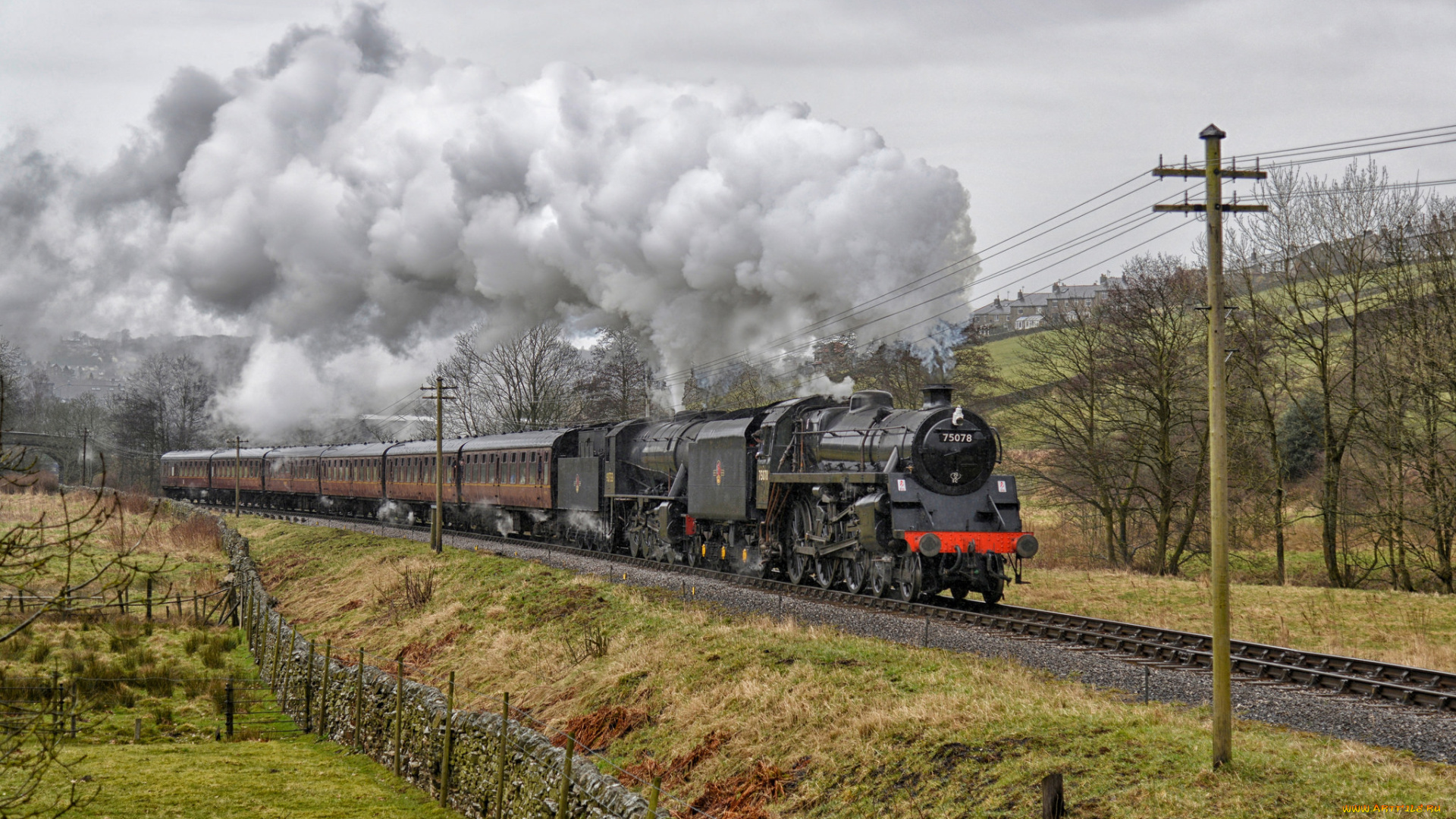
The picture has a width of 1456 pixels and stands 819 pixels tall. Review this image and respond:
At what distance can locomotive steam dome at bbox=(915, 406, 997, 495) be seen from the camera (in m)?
17.9

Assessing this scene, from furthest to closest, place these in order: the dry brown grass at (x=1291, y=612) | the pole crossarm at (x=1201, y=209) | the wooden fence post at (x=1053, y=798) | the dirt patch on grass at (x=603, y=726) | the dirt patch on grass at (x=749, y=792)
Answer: the dry brown grass at (x=1291, y=612), the dirt patch on grass at (x=603, y=726), the dirt patch on grass at (x=749, y=792), the pole crossarm at (x=1201, y=209), the wooden fence post at (x=1053, y=798)

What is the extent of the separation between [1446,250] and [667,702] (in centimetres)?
2000

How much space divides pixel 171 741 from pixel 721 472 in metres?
10.9

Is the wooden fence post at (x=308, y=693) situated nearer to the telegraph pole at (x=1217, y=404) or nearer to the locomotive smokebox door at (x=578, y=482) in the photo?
the locomotive smokebox door at (x=578, y=482)

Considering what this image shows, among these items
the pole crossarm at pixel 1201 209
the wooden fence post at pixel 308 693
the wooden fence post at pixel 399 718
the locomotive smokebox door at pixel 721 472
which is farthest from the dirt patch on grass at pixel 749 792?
the locomotive smokebox door at pixel 721 472

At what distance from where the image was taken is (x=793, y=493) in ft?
69.5

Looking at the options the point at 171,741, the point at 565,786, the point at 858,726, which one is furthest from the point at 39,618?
the point at 858,726

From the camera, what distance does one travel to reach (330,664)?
689 inches

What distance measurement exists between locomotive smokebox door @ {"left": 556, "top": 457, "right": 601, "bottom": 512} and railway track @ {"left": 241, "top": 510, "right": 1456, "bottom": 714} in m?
10.3

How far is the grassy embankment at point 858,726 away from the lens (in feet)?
25.8

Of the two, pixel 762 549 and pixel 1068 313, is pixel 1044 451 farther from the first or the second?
pixel 762 549

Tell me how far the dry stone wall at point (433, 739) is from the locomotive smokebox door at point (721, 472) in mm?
7637

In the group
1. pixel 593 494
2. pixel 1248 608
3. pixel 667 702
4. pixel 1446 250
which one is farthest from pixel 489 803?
pixel 1446 250

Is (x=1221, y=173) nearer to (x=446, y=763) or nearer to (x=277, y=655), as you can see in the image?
(x=446, y=763)
